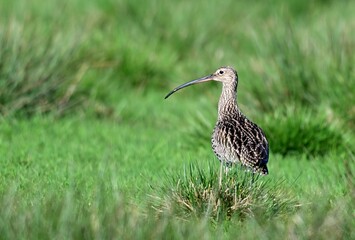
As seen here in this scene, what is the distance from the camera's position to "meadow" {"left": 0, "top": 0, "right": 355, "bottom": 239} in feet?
18.3

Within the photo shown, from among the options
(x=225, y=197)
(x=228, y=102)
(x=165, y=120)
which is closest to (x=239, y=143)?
(x=225, y=197)

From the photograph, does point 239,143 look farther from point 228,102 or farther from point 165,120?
point 165,120

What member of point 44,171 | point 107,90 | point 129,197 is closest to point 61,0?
point 107,90

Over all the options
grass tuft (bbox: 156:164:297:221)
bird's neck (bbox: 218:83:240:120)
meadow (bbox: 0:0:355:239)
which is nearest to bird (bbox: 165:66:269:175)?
bird's neck (bbox: 218:83:240:120)

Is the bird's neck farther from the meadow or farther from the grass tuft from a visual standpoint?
the grass tuft

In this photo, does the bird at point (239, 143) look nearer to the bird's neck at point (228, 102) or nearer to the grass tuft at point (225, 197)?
the bird's neck at point (228, 102)

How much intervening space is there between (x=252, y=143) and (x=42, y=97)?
396 centimetres

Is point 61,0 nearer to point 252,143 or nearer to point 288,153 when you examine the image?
point 288,153

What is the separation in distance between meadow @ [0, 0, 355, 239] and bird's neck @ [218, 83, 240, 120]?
1.56 feet

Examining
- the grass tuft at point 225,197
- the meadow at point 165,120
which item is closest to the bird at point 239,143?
the meadow at point 165,120

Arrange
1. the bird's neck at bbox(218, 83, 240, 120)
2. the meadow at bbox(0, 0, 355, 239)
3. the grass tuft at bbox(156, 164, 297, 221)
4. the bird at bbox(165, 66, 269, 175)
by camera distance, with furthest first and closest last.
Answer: the bird's neck at bbox(218, 83, 240, 120)
the bird at bbox(165, 66, 269, 175)
the grass tuft at bbox(156, 164, 297, 221)
the meadow at bbox(0, 0, 355, 239)

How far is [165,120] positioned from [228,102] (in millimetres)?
3164

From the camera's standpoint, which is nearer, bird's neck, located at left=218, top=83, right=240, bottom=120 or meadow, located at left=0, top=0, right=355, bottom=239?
meadow, located at left=0, top=0, right=355, bottom=239

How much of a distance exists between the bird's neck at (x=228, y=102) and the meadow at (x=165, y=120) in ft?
1.56
